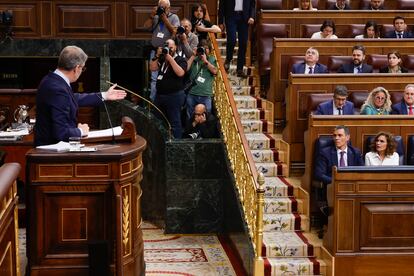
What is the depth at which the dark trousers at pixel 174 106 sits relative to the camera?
6.92 m

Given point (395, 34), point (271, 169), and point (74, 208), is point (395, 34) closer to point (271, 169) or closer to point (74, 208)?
Answer: point (271, 169)

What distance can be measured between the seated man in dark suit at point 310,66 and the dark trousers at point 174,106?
3.09 ft

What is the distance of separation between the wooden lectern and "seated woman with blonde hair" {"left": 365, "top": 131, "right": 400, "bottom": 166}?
225 centimetres

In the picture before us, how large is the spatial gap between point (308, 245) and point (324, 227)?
0.23 metres

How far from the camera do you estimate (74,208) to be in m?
3.75

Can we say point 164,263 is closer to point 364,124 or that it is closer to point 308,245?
point 308,245

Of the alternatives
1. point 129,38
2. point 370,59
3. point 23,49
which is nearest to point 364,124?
point 370,59

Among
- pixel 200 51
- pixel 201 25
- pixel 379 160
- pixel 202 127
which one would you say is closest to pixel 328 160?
pixel 379 160

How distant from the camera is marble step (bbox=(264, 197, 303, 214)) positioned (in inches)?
235

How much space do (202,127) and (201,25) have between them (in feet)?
3.42

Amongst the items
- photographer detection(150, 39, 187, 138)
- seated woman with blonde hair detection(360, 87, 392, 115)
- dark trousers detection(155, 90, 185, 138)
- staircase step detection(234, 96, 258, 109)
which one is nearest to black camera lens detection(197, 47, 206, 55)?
photographer detection(150, 39, 187, 138)

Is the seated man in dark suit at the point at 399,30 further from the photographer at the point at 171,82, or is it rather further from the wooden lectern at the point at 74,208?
the wooden lectern at the point at 74,208

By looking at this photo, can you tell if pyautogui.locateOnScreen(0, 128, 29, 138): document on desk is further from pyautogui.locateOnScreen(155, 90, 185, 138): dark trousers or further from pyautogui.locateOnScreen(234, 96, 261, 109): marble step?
pyautogui.locateOnScreen(234, 96, 261, 109): marble step

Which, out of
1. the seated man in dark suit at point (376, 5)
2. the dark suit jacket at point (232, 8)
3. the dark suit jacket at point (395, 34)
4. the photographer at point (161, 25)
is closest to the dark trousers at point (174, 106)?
the photographer at point (161, 25)
